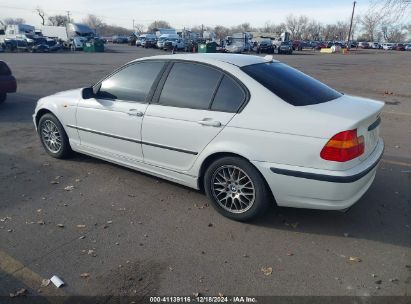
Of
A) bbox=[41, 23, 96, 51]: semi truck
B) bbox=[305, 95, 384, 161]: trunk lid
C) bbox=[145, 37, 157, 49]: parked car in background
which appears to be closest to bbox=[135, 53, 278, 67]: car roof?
bbox=[305, 95, 384, 161]: trunk lid

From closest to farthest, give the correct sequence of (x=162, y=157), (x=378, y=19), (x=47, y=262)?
(x=47, y=262) → (x=162, y=157) → (x=378, y=19)

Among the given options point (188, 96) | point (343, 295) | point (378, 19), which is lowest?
point (343, 295)

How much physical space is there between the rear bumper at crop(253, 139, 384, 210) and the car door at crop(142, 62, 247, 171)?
0.70 metres

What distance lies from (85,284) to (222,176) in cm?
172

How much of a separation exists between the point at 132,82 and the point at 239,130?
1727 millimetres

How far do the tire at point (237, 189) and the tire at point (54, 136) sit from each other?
269 centimetres

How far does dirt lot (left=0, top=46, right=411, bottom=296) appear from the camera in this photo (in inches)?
117

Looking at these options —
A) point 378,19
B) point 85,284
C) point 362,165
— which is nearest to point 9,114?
point 85,284

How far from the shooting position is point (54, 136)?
5.71m

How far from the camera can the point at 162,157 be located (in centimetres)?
434

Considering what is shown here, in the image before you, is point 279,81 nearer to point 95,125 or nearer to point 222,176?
point 222,176

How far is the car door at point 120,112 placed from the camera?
4.47 meters

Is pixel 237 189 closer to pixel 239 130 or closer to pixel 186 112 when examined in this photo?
pixel 239 130

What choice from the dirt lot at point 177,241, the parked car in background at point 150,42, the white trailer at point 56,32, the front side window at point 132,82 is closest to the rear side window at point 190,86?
the front side window at point 132,82
